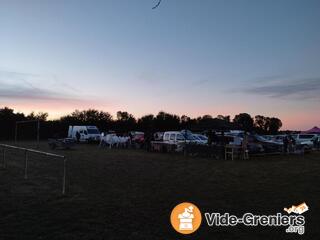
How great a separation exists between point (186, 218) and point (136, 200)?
243cm

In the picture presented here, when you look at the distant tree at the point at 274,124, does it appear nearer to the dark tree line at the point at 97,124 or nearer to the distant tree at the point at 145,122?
the dark tree line at the point at 97,124

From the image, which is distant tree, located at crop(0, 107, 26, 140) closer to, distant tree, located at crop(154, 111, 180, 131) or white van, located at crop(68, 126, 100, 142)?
white van, located at crop(68, 126, 100, 142)

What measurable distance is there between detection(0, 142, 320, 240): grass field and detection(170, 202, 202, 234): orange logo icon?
14cm

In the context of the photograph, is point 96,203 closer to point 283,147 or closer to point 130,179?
point 130,179

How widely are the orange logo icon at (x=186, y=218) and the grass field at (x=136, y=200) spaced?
14 cm

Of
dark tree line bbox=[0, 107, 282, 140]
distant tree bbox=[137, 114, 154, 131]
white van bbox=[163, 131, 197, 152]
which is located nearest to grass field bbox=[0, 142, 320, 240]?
dark tree line bbox=[0, 107, 282, 140]

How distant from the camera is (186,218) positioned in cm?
754

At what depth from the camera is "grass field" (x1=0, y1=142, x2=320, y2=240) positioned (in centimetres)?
680

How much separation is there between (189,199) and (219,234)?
10.4 ft

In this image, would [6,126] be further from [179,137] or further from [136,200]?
[136,200]

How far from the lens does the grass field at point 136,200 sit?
680 cm

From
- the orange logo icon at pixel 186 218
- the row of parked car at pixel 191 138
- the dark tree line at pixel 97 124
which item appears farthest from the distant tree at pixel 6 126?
the orange logo icon at pixel 186 218

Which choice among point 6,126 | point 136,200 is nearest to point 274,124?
point 6,126

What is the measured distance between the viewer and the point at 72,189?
11.4 m
